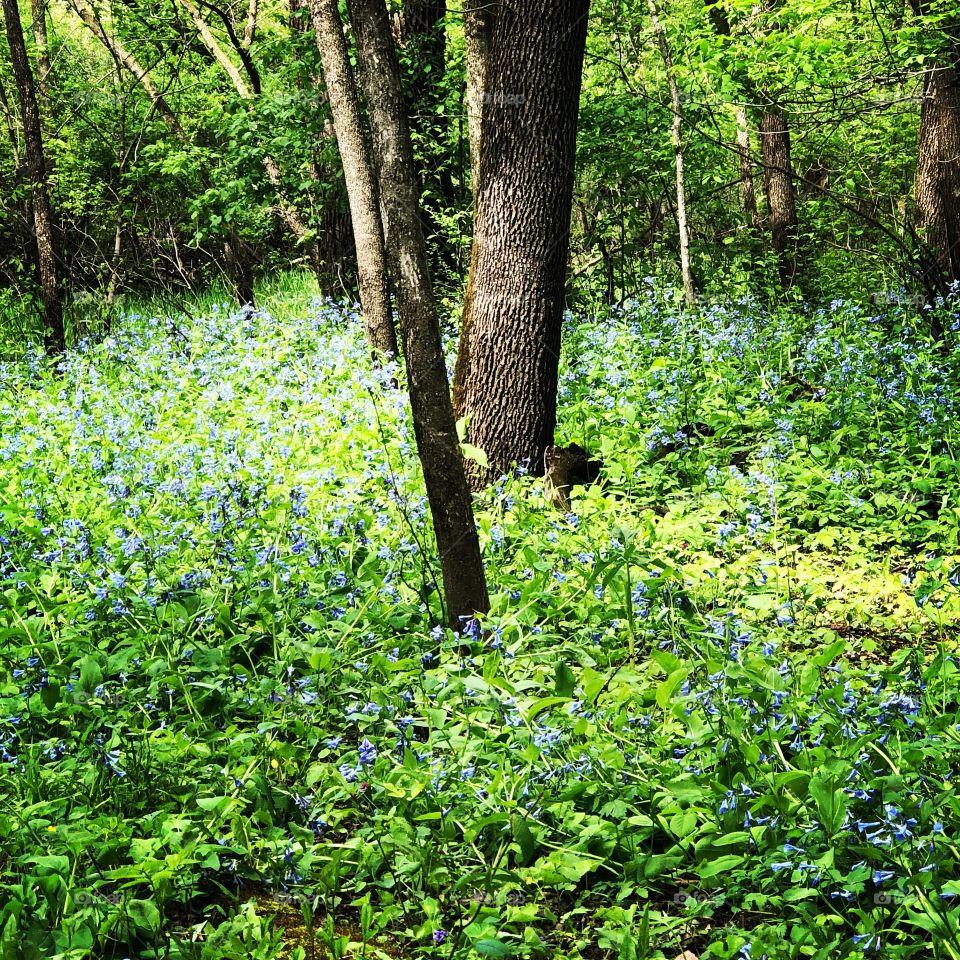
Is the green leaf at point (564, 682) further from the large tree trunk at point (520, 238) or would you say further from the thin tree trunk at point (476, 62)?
the thin tree trunk at point (476, 62)

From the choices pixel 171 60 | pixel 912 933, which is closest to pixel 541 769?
pixel 912 933

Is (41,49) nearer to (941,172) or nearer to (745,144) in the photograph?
(745,144)

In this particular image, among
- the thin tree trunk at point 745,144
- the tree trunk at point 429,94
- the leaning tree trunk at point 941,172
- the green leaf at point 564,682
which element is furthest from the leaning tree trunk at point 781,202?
the green leaf at point 564,682

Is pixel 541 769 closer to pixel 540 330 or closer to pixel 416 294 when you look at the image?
pixel 416 294

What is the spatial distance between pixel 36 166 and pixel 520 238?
17.8ft

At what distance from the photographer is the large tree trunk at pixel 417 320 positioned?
311cm

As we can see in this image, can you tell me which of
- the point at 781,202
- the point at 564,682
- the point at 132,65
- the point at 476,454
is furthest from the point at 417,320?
the point at 132,65

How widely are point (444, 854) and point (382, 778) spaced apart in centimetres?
33

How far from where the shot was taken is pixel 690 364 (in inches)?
256

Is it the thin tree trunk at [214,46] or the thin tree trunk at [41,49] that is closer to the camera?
the thin tree trunk at [214,46]

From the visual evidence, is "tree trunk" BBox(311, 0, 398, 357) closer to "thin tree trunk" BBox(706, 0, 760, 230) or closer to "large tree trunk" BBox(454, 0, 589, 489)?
"large tree trunk" BBox(454, 0, 589, 489)

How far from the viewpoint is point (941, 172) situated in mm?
7715

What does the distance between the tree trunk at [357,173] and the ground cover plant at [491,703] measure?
76.8 inches

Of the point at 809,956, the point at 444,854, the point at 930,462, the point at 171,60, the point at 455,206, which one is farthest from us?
the point at 171,60
